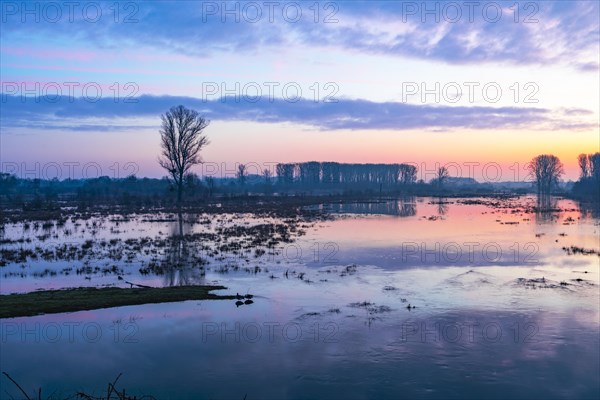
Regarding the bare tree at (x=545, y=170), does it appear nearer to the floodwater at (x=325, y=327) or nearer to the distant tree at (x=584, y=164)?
the distant tree at (x=584, y=164)

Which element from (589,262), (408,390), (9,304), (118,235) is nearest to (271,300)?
(408,390)

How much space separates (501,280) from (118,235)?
26342 millimetres

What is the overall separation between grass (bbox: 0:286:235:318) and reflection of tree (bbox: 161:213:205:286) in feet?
5.85

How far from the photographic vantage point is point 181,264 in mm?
23344

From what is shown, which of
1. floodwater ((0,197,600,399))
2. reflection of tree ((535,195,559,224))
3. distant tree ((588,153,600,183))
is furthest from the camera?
distant tree ((588,153,600,183))

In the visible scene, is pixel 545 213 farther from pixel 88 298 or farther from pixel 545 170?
pixel 545 170

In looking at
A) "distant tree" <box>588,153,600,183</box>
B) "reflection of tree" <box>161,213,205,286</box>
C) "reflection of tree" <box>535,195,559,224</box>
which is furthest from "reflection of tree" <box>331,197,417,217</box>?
"distant tree" <box>588,153,600,183</box>

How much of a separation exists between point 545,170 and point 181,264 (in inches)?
5734

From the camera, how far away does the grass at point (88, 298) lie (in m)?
15.1

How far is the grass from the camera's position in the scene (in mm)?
15141

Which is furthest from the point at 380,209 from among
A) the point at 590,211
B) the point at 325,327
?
the point at 325,327

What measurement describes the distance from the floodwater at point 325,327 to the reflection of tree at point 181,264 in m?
0.17

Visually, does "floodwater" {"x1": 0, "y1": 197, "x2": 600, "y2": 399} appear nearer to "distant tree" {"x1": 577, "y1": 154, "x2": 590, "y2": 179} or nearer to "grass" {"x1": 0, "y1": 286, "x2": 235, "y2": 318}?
"grass" {"x1": 0, "y1": 286, "x2": 235, "y2": 318}

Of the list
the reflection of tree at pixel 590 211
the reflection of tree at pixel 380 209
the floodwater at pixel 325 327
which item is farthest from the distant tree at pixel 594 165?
the floodwater at pixel 325 327
